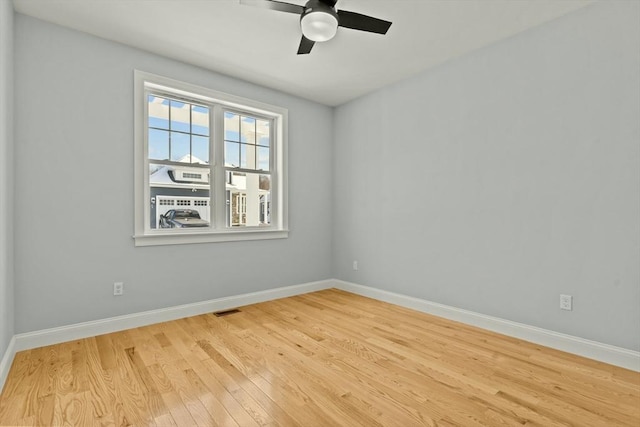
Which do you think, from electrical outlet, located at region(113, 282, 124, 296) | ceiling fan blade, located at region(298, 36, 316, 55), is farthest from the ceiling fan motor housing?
electrical outlet, located at region(113, 282, 124, 296)

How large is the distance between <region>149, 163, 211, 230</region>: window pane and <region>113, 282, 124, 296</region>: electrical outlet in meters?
0.64

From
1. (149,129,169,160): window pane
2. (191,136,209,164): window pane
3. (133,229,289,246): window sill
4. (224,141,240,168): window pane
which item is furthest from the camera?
(224,141,240,168): window pane

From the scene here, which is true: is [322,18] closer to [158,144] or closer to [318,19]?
[318,19]

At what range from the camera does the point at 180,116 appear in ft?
11.8

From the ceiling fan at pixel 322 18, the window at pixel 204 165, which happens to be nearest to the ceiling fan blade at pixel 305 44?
the ceiling fan at pixel 322 18

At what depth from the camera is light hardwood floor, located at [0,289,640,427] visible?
1757mm

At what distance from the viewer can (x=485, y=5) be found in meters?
2.54

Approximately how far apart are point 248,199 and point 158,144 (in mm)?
1250

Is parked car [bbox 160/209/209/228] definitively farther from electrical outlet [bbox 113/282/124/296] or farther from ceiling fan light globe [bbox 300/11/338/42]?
ceiling fan light globe [bbox 300/11/338/42]

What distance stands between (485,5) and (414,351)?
9.40 ft

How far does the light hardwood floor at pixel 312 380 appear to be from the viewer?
176 centimetres

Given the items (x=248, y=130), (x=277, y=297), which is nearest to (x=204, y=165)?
(x=248, y=130)

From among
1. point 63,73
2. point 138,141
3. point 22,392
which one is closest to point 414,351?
point 22,392

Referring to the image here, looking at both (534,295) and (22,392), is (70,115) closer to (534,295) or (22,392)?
(22,392)
